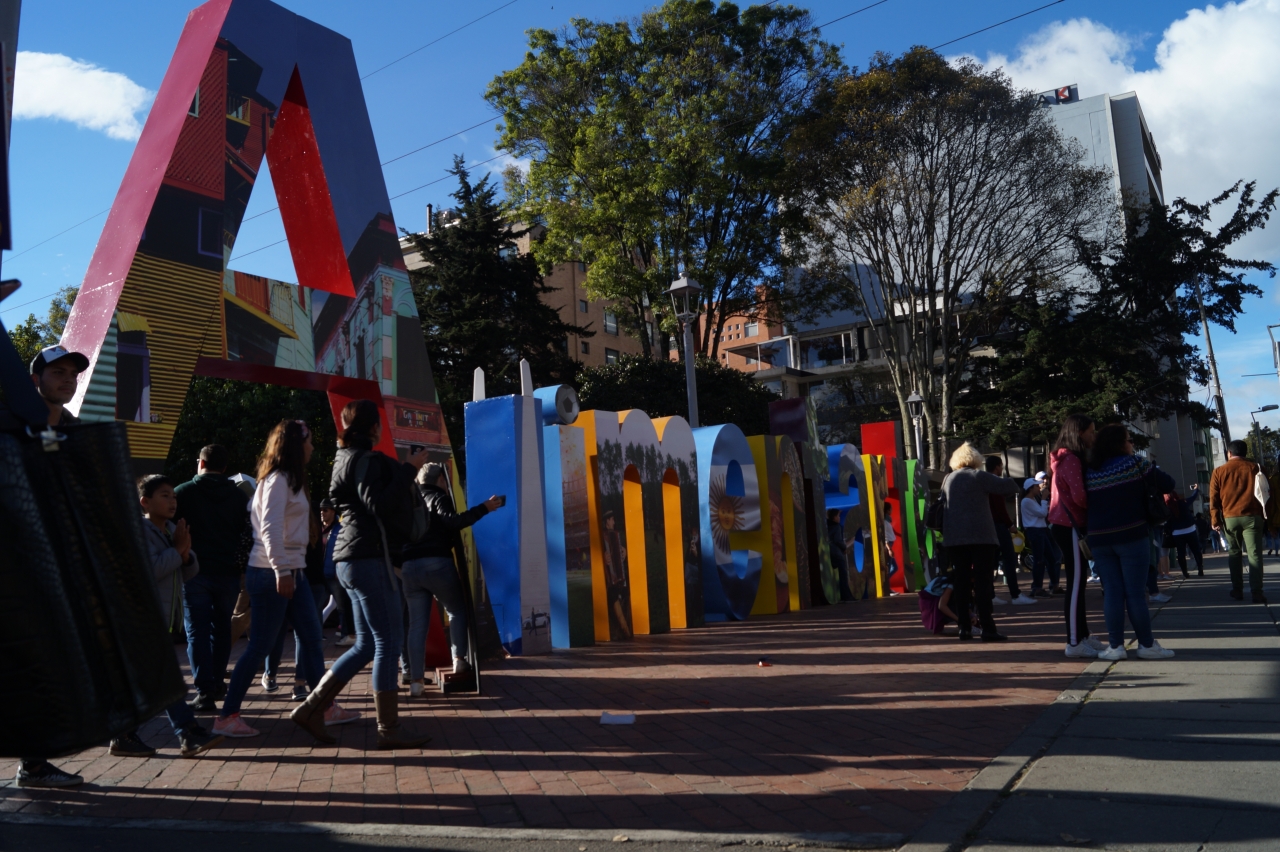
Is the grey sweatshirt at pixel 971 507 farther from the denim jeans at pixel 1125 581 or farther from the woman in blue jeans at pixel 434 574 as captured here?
the woman in blue jeans at pixel 434 574

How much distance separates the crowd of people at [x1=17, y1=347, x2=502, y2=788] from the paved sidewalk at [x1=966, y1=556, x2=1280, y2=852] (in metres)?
3.12

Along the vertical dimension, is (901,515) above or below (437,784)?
above

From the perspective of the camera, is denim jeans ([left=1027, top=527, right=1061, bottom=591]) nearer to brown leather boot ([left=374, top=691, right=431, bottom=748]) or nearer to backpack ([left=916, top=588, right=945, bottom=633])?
backpack ([left=916, top=588, right=945, bottom=633])

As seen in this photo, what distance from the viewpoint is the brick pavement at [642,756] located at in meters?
4.04

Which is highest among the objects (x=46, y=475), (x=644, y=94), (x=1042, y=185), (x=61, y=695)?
(x=644, y=94)

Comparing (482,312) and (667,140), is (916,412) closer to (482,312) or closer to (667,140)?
(667,140)

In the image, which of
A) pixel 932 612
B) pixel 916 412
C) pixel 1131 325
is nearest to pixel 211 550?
pixel 932 612

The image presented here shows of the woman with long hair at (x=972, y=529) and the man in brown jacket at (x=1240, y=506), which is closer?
the woman with long hair at (x=972, y=529)

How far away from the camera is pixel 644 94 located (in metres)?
27.4

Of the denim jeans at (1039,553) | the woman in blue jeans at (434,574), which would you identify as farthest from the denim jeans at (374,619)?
the denim jeans at (1039,553)

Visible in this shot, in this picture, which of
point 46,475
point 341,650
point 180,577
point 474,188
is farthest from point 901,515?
point 474,188

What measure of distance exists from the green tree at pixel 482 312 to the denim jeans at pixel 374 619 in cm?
2796

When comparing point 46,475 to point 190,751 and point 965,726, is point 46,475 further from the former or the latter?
point 965,726

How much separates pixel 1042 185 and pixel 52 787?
25476 millimetres
